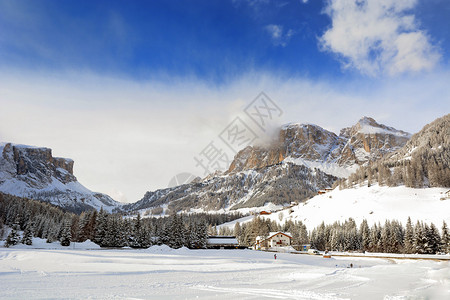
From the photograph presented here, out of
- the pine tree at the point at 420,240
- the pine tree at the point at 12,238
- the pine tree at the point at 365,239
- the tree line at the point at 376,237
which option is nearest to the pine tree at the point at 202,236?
the tree line at the point at 376,237

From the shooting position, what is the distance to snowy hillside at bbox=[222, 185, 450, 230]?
93188mm

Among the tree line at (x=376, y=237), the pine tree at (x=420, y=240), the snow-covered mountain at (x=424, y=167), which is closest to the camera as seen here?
the tree line at (x=376, y=237)

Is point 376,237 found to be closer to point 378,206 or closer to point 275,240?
point 275,240

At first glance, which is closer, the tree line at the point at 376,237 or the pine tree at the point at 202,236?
the tree line at the point at 376,237

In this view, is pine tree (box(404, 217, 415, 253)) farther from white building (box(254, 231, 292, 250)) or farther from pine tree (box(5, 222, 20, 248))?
pine tree (box(5, 222, 20, 248))

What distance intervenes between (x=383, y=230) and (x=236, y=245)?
42475 mm

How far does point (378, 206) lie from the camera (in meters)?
110

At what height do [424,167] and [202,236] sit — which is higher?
[424,167]

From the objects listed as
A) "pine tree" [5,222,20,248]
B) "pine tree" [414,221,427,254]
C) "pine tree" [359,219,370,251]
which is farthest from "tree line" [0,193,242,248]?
"pine tree" [414,221,427,254]

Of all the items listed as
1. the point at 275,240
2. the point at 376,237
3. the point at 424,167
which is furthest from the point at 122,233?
the point at 424,167

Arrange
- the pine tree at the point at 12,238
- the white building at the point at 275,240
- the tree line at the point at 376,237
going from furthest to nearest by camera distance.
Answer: the white building at the point at 275,240 < the pine tree at the point at 12,238 < the tree line at the point at 376,237

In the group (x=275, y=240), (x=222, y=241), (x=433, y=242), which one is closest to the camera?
(x=433, y=242)

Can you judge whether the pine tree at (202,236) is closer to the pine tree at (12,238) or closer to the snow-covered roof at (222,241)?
the snow-covered roof at (222,241)

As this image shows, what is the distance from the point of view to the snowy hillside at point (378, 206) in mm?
93188
